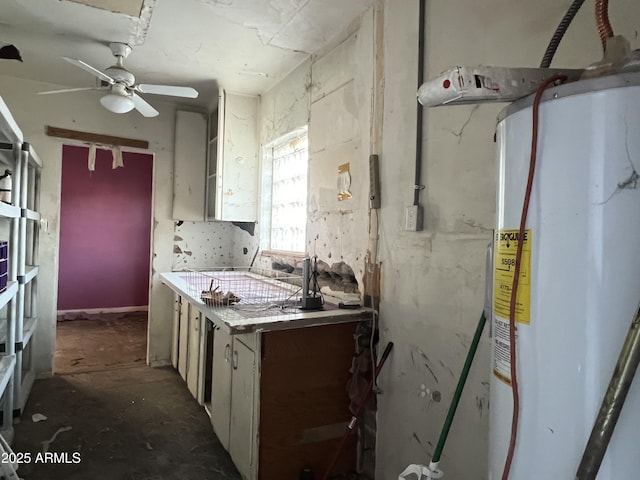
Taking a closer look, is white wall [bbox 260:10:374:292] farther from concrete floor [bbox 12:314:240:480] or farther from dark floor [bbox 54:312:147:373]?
dark floor [bbox 54:312:147:373]

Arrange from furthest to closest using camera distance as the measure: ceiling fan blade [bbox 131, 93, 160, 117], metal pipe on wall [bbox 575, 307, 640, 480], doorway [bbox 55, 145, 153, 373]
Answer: doorway [bbox 55, 145, 153, 373] < ceiling fan blade [bbox 131, 93, 160, 117] < metal pipe on wall [bbox 575, 307, 640, 480]

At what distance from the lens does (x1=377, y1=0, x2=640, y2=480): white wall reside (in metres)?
1.44

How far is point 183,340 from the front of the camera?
3.40 meters

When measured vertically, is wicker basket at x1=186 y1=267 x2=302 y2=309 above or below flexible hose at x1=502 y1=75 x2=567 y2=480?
below

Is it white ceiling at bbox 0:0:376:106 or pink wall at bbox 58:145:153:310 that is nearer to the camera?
white ceiling at bbox 0:0:376:106

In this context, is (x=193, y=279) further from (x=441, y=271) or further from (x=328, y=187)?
(x=441, y=271)

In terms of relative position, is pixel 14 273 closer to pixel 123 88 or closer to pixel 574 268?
pixel 123 88

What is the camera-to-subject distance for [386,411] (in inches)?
81.5

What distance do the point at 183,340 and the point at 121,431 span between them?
887 millimetres

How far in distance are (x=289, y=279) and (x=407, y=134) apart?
161cm

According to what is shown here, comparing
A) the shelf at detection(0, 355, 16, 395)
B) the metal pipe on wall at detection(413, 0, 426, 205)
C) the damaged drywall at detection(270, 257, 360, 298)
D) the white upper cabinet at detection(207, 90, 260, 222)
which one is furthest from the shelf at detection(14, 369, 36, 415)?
the metal pipe on wall at detection(413, 0, 426, 205)

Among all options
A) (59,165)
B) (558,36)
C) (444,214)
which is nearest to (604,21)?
(558,36)

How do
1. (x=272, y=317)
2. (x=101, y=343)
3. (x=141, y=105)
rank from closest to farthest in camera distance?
(x=272, y=317)
(x=141, y=105)
(x=101, y=343)

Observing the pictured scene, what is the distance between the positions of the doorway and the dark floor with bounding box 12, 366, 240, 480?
222 cm
